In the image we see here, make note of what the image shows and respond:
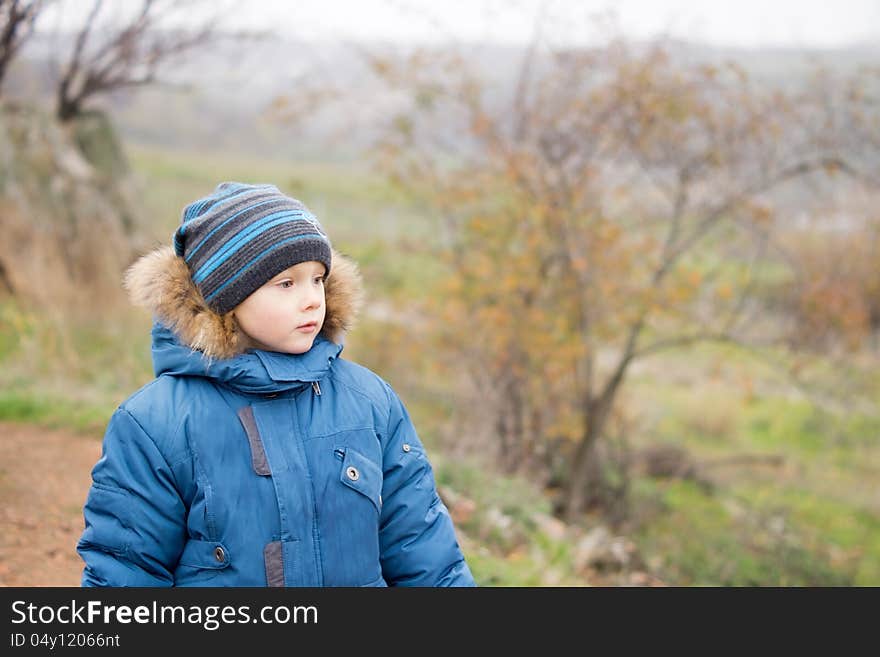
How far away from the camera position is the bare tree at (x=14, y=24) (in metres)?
4.23

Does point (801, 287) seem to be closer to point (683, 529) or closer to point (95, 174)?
point (683, 529)

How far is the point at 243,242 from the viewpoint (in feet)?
6.75

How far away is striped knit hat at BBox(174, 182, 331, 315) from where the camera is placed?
2.05 m

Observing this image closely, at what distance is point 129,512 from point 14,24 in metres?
3.31

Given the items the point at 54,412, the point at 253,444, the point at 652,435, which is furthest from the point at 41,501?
the point at 652,435

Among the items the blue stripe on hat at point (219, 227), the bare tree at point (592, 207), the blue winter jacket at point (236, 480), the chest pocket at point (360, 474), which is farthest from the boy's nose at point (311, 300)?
the bare tree at point (592, 207)

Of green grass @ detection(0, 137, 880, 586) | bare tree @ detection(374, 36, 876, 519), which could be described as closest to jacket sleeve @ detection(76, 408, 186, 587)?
green grass @ detection(0, 137, 880, 586)

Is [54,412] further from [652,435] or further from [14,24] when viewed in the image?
[652,435]

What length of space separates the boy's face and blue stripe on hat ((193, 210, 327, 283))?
11 cm

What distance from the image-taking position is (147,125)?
94.2ft

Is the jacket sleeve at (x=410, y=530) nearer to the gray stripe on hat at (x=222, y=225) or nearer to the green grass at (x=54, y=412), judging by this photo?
the gray stripe on hat at (x=222, y=225)

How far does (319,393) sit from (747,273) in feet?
22.6

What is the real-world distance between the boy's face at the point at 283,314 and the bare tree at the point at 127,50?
548cm
